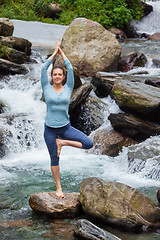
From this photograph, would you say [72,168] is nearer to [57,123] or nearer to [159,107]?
[159,107]

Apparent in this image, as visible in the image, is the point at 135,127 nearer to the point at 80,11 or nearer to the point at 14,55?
the point at 14,55

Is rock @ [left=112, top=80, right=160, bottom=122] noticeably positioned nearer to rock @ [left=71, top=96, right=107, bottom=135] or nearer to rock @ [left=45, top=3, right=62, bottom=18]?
rock @ [left=71, top=96, right=107, bottom=135]

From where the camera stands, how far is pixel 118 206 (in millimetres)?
4789

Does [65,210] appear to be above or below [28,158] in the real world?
above

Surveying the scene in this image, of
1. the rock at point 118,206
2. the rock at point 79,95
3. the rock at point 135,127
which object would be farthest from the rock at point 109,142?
the rock at point 118,206

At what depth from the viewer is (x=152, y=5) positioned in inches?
Answer: 960

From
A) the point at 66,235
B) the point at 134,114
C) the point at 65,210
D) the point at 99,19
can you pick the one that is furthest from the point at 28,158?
the point at 99,19

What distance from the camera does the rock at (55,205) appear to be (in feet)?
16.1

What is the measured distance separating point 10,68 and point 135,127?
5.66 meters

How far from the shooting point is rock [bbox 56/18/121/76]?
1239 cm

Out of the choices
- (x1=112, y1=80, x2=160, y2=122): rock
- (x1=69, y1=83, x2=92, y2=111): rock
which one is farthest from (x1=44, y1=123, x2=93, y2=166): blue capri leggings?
(x1=69, y1=83, x2=92, y2=111): rock

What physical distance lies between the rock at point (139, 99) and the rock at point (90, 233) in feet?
14.0

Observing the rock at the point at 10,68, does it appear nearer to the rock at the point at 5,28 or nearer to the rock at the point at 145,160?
the rock at the point at 5,28

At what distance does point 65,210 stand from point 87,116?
4871 millimetres
